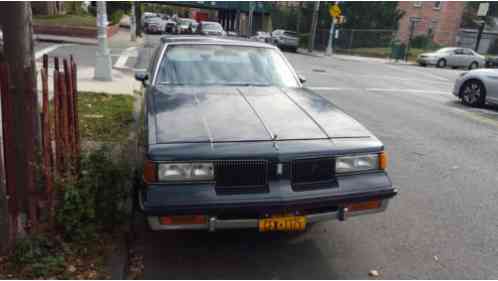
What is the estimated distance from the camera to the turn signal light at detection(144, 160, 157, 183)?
3.18m

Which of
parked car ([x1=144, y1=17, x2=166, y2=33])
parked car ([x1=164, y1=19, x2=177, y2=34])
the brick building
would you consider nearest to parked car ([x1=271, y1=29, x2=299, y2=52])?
parked car ([x1=164, y1=19, x2=177, y2=34])

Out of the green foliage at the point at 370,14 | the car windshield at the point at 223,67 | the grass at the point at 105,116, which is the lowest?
the grass at the point at 105,116

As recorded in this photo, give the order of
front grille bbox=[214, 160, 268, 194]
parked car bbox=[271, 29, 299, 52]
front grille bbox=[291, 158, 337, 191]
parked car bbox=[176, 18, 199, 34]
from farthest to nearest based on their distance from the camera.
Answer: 1. parked car bbox=[176, 18, 199, 34]
2. parked car bbox=[271, 29, 299, 52]
3. front grille bbox=[291, 158, 337, 191]
4. front grille bbox=[214, 160, 268, 194]

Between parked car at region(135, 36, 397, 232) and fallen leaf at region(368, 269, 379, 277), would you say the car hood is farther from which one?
fallen leaf at region(368, 269, 379, 277)

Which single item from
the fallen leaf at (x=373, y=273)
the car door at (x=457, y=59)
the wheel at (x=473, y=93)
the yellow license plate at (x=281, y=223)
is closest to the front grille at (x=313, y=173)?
the yellow license plate at (x=281, y=223)

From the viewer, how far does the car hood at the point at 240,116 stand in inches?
137

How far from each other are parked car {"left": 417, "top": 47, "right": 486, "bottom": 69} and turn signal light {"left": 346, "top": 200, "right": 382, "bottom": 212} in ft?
97.7

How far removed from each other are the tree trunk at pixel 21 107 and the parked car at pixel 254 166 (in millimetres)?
784

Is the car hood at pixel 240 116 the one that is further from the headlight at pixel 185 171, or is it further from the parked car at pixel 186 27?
the parked car at pixel 186 27

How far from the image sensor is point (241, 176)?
10.8 feet

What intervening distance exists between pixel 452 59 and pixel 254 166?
3105 cm

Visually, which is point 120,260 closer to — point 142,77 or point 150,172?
point 150,172

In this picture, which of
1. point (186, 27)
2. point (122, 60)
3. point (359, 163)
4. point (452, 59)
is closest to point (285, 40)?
point (186, 27)

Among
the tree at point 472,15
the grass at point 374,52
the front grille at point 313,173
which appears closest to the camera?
the front grille at point 313,173
